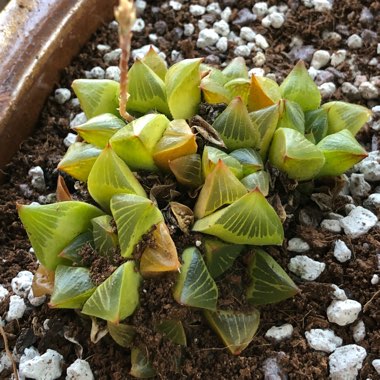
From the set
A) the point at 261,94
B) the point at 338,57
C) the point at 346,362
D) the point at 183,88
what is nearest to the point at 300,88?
the point at 261,94

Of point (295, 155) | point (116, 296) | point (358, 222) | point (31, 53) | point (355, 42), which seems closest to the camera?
point (116, 296)

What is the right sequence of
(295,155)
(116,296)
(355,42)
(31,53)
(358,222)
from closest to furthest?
1. (116,296)
2. (295,155)
3. (358,222)
4. (31,53)
5. (355,42)

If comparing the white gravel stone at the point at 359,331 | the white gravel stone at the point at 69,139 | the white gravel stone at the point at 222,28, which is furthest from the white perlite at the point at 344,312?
the white gravel stone at the point at 222,28

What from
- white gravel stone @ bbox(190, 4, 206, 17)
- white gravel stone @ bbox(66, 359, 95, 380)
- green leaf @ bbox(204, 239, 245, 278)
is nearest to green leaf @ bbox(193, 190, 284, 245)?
green leaf @ bbox(204, 239, 245, 278)

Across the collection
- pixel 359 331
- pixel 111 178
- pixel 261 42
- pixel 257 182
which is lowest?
pixel 359 331

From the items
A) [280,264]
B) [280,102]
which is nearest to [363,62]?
[280,102]

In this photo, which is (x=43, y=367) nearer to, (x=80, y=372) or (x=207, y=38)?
(x=80, y=372)
